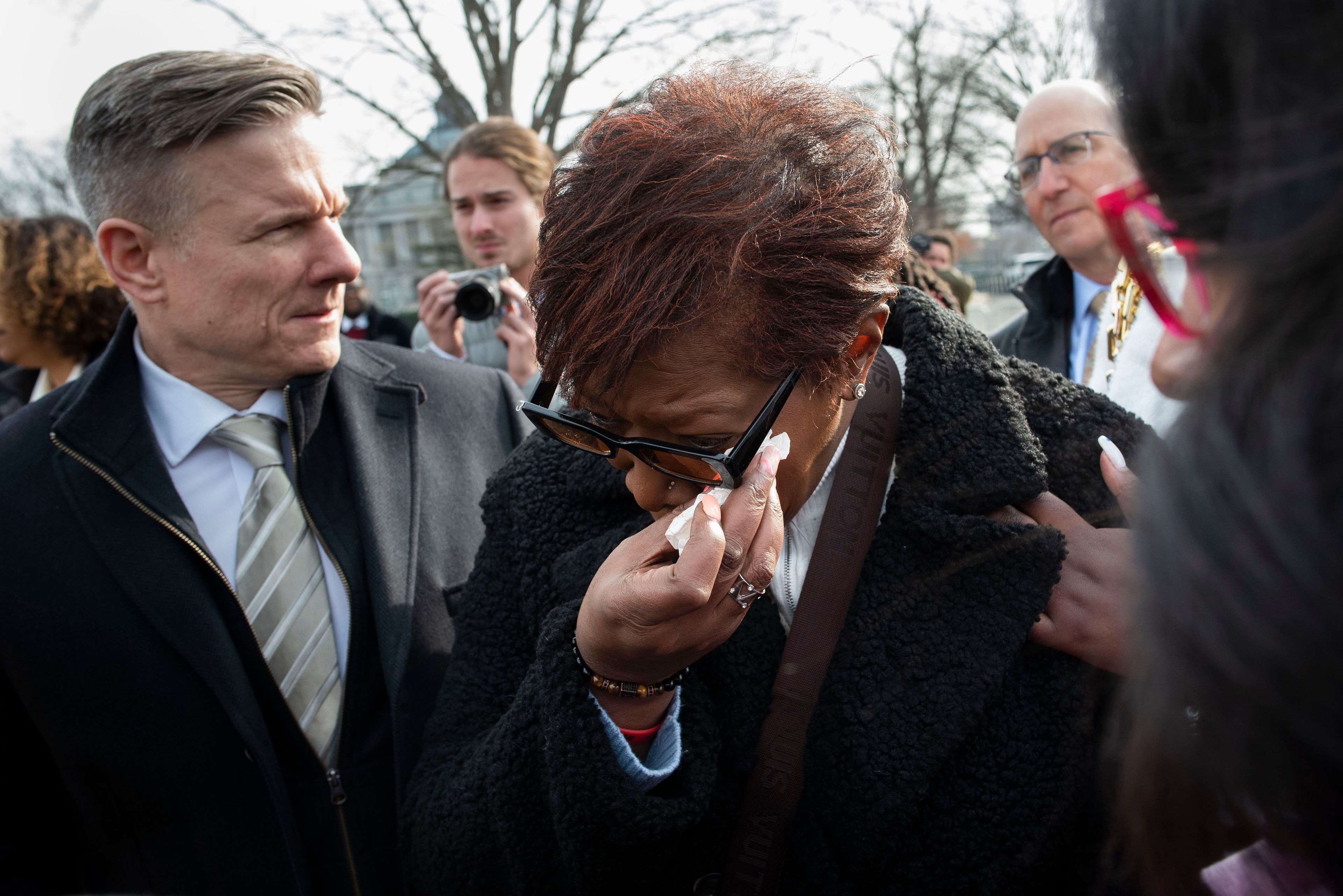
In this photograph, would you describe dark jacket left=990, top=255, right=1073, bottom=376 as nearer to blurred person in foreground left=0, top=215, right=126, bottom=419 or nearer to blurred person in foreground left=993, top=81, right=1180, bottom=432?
blurred person in foreground left=993, top=81, right=1180, bottom=432

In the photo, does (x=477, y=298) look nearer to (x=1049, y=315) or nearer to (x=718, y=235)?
(x=718, y=235)

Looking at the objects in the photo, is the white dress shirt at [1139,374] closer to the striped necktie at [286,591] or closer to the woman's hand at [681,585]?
the woman's hand at [681,585]

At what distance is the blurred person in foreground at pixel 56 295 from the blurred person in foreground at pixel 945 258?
4.21 meters

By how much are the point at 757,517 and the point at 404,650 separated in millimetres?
1054

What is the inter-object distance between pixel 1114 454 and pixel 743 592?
73 centimetres

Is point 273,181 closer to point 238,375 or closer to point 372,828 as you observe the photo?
point 238,375

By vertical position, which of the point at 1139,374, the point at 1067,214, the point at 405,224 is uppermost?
the point at 1067,214

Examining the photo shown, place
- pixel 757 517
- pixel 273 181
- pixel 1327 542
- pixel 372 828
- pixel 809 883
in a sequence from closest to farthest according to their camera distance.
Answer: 1. pixel 1327 542
2. pixel 757 517
3. pixel 809 883
4. pixel 372 828
5. pixel 273 181

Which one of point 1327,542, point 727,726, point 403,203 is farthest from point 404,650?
point 403,203

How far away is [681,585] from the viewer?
1257 millimetres

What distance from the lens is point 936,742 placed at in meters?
1.40

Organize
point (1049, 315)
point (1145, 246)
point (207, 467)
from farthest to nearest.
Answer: point (1049, 315) → point (207, 467) → point (1145, 246)

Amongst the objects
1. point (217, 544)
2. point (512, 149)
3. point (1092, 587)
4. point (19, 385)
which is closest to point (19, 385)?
point (19, 385)

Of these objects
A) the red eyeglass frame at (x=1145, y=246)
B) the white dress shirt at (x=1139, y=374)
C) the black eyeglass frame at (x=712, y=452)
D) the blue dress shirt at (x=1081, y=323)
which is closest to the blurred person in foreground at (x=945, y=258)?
the blue dress shirt at (x=1081, y=323)
